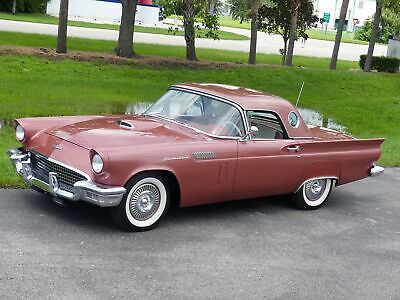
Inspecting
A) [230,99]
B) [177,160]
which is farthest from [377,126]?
[177,160]

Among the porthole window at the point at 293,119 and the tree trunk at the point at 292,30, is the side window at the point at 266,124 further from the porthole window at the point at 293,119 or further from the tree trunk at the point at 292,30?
the tree trunk at the point at 292,30

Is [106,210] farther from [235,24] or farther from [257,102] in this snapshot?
[235,24]

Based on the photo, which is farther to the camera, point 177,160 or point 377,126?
point 377,126

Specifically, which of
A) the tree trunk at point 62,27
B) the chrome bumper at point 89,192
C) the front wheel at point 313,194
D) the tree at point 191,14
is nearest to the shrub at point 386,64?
the tree at point 191,14

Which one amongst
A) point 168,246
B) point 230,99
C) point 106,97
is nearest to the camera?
point 168,246

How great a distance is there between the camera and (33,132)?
6.44 metres

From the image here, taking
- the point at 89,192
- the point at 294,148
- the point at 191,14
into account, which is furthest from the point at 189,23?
the point at 89,192

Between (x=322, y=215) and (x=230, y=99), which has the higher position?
(x=230, y=99)

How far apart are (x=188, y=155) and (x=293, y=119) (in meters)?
1.70

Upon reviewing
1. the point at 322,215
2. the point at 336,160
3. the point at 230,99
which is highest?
the point at 230,99

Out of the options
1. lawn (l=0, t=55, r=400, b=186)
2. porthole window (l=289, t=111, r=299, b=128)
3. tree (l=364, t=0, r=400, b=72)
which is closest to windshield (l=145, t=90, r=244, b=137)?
porthole window (l=289, t=111, r=299, b=128)

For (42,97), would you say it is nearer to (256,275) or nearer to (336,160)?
(336,160)

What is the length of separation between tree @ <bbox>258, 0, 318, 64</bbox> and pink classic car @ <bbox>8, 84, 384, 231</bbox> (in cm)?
1630

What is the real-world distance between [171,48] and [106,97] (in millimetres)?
11421
